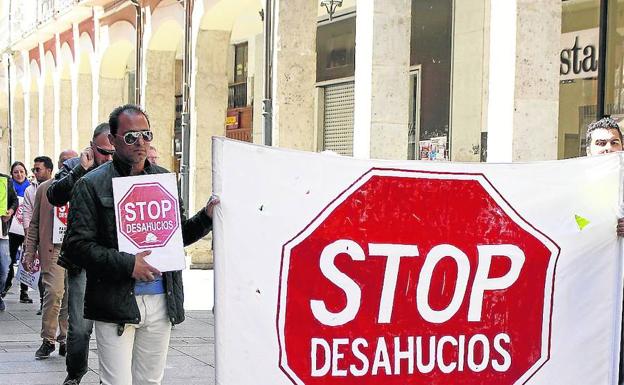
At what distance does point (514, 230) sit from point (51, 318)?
5.34 metres

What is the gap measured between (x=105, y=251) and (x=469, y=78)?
12.3 m

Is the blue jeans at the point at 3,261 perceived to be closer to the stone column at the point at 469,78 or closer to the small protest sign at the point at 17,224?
the small protest sign at the point at 17,224

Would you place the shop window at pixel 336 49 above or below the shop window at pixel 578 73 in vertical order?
above

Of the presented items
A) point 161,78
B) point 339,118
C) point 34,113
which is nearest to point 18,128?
point 34,113

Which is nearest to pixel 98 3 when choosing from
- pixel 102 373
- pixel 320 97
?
pixel 320 97

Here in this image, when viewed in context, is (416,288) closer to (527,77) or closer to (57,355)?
(57,355)

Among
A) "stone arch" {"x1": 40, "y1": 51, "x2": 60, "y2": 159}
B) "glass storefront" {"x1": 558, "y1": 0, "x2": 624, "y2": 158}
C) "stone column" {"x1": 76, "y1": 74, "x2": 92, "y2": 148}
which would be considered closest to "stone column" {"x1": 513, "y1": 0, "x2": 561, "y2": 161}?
"glass storefront" {"x1": 558, "y1": 0, "x2": 624, "y2": 158}

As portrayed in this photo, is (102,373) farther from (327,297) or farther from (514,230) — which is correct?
(514,230)

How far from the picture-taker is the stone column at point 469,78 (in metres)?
16.0

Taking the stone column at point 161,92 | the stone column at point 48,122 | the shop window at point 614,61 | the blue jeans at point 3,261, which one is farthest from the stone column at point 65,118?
the shop window at point 614,61

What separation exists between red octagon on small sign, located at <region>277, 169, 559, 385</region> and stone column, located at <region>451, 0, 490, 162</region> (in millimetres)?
11301

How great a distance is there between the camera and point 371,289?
431 centimetres

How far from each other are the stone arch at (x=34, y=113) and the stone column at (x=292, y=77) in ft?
72.2

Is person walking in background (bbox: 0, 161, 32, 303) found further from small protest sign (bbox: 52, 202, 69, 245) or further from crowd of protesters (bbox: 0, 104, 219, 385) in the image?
crowd of protesters (bbox: 0, 104, 219, 385)
